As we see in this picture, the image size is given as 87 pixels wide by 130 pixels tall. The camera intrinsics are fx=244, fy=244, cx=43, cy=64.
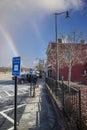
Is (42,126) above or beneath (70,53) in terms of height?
beneath

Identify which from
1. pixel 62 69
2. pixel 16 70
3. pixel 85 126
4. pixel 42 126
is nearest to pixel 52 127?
pixel 42 126

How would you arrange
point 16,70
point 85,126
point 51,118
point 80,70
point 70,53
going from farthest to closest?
point 80,70, point 70,53, point 51,118, point 16,70, point 85,126

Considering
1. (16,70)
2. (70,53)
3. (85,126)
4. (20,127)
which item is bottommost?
(20,127)

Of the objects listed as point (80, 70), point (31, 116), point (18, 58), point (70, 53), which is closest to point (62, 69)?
point (80, 70)

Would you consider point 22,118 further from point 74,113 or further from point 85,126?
point 85,126

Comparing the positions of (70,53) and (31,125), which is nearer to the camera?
(31,125)

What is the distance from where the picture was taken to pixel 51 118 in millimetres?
10891

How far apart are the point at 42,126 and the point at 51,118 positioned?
1605mm

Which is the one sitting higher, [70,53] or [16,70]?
[70,53]

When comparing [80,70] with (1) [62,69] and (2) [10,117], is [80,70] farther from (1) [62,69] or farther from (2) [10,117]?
(2) [10,117]

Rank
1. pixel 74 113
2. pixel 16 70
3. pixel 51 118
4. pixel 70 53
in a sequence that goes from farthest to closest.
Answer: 1. pixel 70 53
2. pixel 51 118
3. pixel 16 70
4. pixel 74 113

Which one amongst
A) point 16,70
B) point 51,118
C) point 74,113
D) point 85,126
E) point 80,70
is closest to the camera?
point 85,126

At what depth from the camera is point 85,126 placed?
19.3 feet

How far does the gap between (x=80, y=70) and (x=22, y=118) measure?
3621cm
